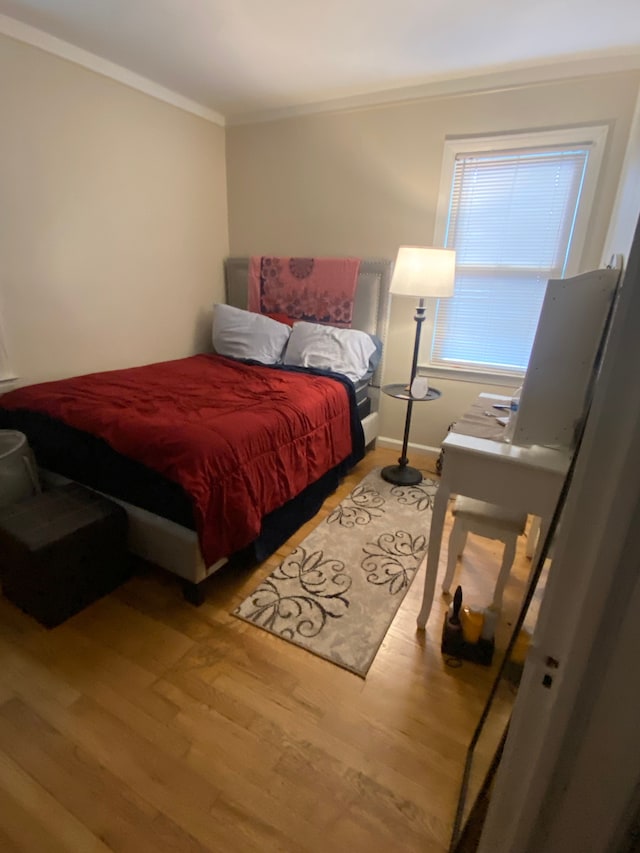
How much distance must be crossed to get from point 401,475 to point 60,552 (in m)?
2.03

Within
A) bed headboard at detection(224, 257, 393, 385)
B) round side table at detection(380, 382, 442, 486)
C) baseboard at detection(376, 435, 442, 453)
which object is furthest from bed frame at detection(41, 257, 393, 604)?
round side table at detection(380, 382, 442, 486)

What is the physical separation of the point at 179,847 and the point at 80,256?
2895 mm

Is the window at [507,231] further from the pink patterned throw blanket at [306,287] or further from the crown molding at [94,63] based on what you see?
the crown molding at [94,63]

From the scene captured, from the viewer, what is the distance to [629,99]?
2275 mm

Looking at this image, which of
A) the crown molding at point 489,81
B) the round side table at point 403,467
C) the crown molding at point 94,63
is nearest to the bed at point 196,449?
the round side table at point 403,467

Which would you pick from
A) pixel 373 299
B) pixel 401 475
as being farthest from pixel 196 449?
pixel 373 299

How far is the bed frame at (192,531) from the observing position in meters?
1.67

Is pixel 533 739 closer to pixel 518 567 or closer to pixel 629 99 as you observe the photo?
pixel 518 567

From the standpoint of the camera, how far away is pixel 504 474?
4.32 ft

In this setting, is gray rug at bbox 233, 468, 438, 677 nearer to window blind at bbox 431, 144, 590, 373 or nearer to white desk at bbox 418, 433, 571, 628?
white desk at bbox 418, 433, 571, 628

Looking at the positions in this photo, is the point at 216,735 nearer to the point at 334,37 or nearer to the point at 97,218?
the point at 97,218

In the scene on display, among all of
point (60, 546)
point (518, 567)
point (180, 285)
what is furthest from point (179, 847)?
point (180, 285)

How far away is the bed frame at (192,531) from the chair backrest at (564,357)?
50.6 inches

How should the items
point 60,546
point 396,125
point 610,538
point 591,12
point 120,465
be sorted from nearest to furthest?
1. point 610,538
2. point 60,546
3. point 120,465
4. point 591,12
5. point 396,125
